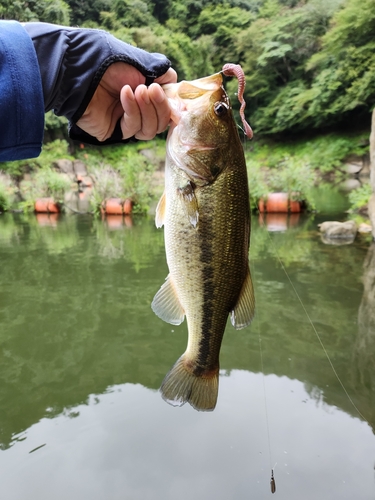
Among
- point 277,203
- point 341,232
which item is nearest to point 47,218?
point 277,203

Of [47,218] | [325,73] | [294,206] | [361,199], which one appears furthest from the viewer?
[325,73]

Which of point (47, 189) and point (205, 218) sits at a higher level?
point (205, 218)

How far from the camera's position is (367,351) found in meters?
3.72

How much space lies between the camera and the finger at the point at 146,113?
1.28 meters

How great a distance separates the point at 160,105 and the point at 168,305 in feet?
2.42

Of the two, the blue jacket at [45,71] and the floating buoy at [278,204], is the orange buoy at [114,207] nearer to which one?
the floating buoy at [278,204]

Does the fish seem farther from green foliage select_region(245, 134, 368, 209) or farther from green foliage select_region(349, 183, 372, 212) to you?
green foliage select_region(349, 183, 372, 212)

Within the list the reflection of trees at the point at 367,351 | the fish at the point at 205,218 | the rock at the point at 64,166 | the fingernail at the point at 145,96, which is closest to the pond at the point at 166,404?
the reflection of trees at the point at 367,351

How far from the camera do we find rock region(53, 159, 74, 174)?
24289mm

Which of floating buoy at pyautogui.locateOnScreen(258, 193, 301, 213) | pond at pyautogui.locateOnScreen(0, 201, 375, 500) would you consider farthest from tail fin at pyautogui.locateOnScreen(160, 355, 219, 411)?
floating buoy at pyautogui.locateOnScreen(258, 193, 301, 213)

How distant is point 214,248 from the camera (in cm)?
139

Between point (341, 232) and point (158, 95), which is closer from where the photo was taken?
point (158, 95)

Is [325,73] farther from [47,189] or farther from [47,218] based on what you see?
[47,218]

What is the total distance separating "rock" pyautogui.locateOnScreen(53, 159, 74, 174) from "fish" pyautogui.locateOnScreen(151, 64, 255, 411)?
2444 cm
